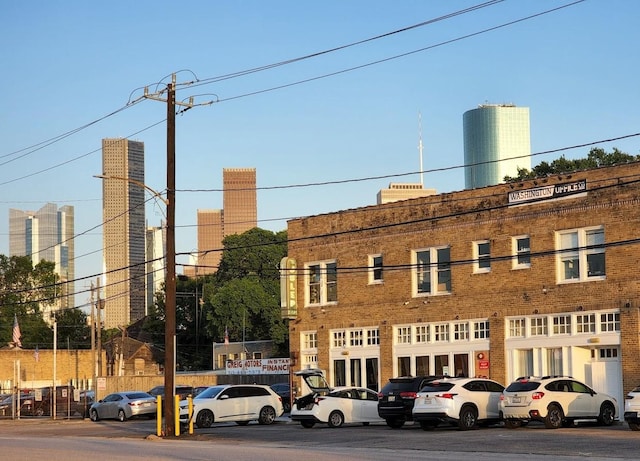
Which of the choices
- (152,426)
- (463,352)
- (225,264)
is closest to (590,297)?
(463,352)

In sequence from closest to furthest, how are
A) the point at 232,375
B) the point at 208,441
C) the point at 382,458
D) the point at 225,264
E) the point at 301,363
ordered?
1. the point at 382,458
2. the point at 208,441
3. the point at 301,363
4. the point at 232,375
5. the point at 225,264

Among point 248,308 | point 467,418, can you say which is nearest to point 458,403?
point 467,418

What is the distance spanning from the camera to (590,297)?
1583 inches

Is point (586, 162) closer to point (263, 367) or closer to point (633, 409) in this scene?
point (263, 367)

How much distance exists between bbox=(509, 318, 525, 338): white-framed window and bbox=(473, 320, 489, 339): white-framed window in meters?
1.16

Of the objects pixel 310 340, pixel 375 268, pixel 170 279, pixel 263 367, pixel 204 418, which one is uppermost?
pixel 375 268

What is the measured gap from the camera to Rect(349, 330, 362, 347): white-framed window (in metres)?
49.5

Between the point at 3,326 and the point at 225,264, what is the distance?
24.3 metres

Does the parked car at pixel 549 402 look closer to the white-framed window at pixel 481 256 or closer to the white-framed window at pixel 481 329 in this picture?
the white-framed window at pixel 481 329

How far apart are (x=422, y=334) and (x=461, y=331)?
2.21 metres

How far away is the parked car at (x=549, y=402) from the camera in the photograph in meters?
33.3

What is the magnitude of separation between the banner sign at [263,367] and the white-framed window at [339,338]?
7558 mm

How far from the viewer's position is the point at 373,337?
48.9 m

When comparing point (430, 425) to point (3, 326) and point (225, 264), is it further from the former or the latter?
point (3, 326)
